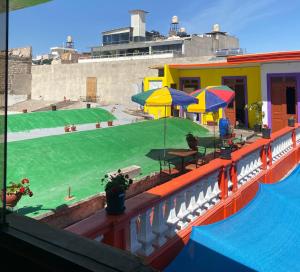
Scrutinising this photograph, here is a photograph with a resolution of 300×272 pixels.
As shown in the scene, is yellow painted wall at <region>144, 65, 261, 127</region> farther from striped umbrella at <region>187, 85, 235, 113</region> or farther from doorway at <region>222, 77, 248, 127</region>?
striped umbrella at <region>187, 85, 235, 113</region>

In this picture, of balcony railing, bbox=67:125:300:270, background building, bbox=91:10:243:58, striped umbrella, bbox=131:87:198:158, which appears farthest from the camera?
background building, bbox=91:10:243:58

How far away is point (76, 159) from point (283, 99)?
1115cm

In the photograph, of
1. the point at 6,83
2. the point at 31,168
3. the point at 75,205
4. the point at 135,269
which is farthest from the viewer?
the point at 31,168

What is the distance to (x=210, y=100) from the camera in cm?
999

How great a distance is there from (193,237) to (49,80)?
42.5 m

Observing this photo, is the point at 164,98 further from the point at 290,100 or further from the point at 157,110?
the point at 157,110

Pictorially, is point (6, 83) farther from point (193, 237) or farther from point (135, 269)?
point (193, 237)

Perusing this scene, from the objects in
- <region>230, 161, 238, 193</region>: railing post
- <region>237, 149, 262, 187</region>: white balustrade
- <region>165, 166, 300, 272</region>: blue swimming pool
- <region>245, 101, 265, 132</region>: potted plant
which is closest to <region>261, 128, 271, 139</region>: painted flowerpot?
<region>237, 149, 262, 187</region>: white balustrade

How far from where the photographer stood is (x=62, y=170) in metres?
10.2

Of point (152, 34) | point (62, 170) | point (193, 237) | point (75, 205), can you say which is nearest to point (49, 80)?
point (152, 34)

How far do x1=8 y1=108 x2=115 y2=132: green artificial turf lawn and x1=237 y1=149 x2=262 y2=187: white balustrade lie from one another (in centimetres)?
1383

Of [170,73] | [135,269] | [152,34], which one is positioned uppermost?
[152,34]

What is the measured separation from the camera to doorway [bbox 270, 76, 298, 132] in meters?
16.0

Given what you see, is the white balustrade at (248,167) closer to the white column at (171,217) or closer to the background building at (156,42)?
the white column at (171,217)
